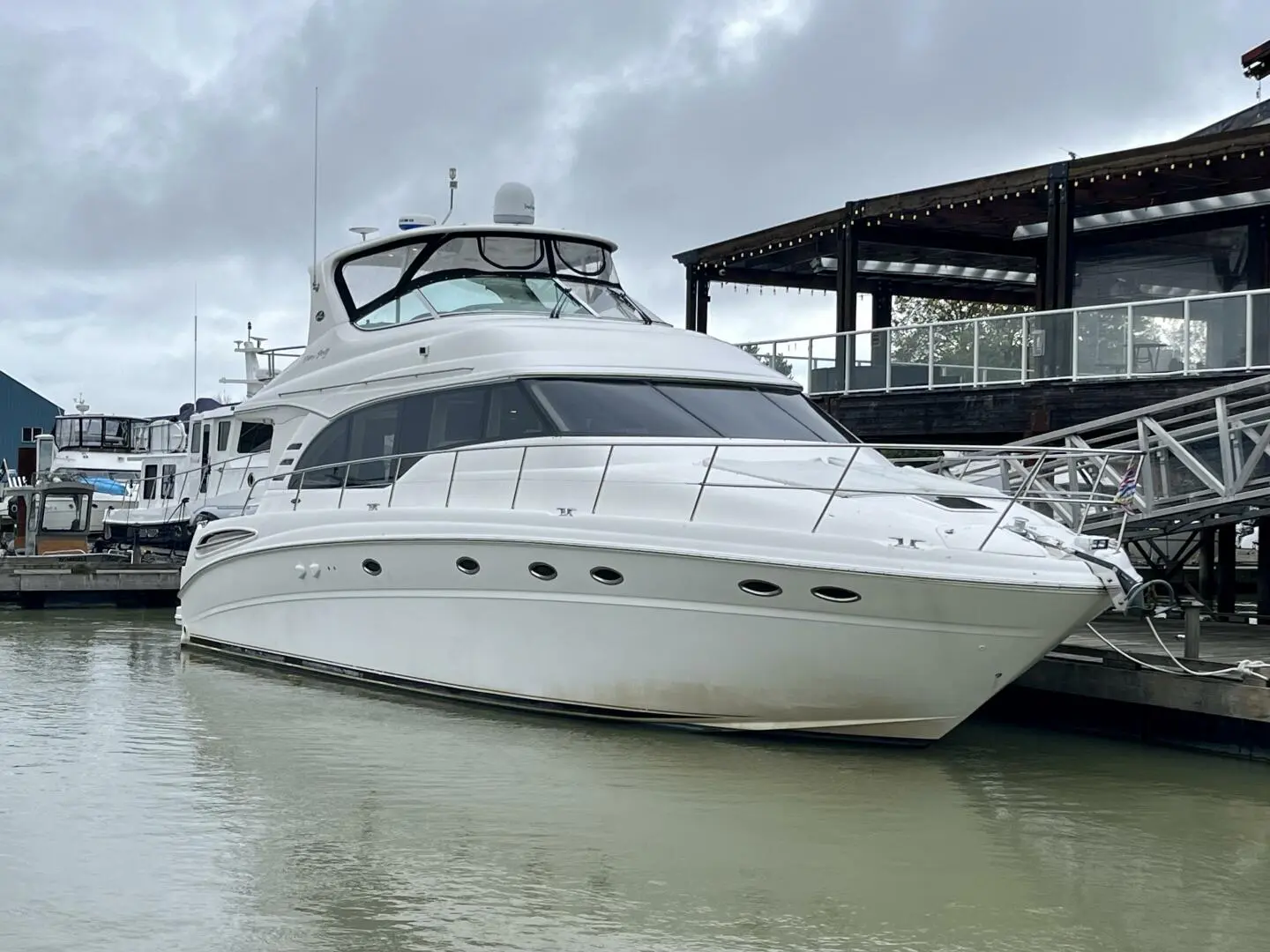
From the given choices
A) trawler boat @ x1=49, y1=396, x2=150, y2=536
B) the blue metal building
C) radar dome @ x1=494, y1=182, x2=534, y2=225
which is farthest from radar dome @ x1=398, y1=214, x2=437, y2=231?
the blue metal building

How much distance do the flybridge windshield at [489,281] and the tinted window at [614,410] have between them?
1785 mm

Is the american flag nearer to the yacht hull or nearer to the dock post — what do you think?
the dock post

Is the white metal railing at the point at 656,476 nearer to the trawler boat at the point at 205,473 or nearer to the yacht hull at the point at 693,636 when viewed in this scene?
the yacht hull at the point at 693,636

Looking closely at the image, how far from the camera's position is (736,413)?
10320 millimetres

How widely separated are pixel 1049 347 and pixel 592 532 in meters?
9.43

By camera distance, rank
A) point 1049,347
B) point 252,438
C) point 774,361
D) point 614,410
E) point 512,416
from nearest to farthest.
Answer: point 614,410 → point 512,416 → point 252,438 → point 1049,347 → point 774,361

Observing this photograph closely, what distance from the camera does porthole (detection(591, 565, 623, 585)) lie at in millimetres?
8930

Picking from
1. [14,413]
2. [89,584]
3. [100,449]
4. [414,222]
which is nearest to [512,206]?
[414,222]

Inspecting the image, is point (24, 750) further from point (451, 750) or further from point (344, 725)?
point (451, 750)

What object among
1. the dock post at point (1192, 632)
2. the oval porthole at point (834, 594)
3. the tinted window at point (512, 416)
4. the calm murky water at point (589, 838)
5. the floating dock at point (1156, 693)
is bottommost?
the calm murky water at point (589, 838)

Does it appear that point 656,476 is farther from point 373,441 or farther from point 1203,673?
point 1203,673

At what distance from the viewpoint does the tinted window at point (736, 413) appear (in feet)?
33.2

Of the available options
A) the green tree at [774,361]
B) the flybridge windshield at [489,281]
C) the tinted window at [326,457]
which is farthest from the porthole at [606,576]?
the green tree at [774,361]

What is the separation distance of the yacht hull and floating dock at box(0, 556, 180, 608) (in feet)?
30.8
